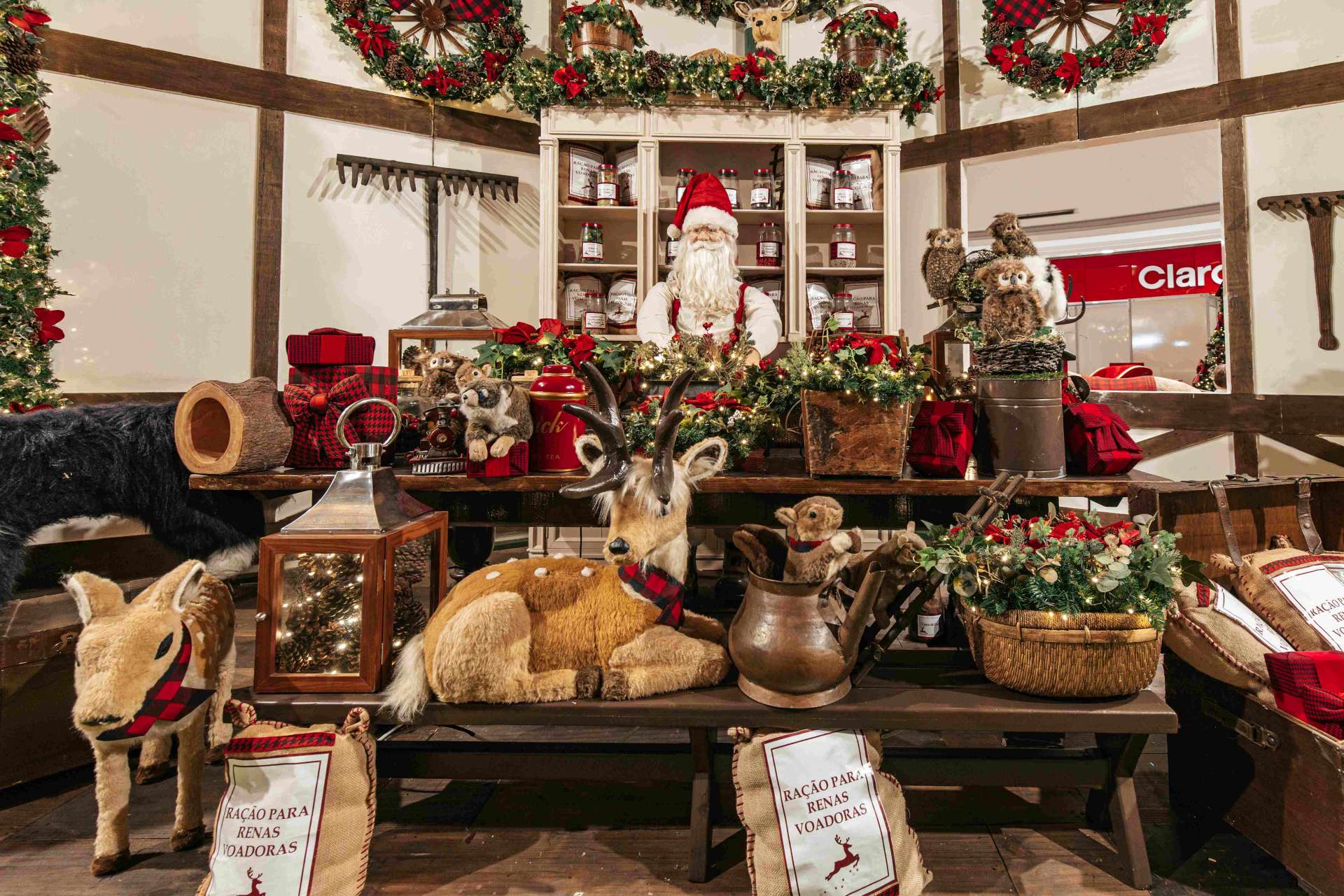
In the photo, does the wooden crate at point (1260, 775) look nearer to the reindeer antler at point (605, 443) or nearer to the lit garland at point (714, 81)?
the reindeer antler at point (605, 443)

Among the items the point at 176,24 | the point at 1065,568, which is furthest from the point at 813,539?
the point at 176,24

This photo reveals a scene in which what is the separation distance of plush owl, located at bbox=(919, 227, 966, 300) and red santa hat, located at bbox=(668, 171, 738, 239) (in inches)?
56.2

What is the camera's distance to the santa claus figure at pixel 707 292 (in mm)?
3334

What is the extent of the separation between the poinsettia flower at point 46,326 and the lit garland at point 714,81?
8.88 ft

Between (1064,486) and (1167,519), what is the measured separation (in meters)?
0.64

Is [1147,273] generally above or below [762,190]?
above

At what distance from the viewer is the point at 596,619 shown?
150 centimetres

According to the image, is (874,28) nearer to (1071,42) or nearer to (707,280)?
(1071,42)

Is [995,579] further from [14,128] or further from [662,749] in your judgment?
[14,128]

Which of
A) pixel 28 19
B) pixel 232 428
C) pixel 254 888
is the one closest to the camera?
pixel 254 888

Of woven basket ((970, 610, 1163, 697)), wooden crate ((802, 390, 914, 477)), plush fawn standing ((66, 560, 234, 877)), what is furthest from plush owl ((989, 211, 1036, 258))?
plush fawn standing ((66, 560, 234, 877))

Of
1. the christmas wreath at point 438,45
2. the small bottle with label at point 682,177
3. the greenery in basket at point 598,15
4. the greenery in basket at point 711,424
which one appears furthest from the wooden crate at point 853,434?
the christmas wreath at point 438,45

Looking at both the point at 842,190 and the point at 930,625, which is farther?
the point at 842,190

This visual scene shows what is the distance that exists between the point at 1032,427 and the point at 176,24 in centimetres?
521
